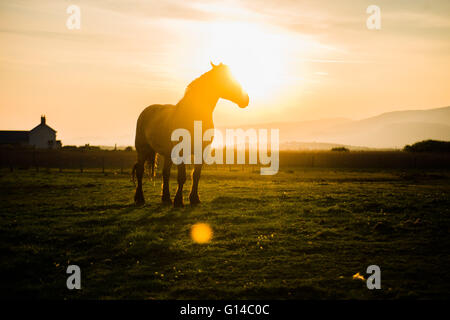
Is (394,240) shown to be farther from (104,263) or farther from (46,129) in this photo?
(46,129)

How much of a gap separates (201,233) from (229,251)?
1395 millimetres

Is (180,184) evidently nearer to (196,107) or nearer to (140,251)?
(196,107)

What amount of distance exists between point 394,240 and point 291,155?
5482 centimetres

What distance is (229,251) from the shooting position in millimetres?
6230

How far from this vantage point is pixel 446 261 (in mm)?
5684

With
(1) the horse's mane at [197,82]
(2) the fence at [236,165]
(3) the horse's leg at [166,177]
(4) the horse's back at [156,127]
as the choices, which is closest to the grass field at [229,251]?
(3) the horse's leg at [166,177]

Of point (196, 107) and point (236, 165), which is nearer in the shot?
point (196, 107)

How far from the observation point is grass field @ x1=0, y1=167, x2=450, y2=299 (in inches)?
182

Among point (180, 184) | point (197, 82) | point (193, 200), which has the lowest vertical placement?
point (193, 200)

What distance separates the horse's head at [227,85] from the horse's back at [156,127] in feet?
5.45

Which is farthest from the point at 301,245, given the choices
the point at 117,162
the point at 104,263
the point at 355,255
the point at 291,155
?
the point at 291,155

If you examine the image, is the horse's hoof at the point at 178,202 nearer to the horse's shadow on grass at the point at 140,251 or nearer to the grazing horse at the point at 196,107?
the grazing horse at the point at 196,107

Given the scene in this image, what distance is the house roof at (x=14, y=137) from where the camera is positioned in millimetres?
76537

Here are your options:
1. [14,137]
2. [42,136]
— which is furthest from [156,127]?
[14,137]
